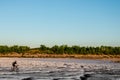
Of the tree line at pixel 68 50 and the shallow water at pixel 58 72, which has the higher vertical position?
the tree line at pixel 68 50

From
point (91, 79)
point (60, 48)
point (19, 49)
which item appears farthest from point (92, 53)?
point (91, 79)

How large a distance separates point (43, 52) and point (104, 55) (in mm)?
23649

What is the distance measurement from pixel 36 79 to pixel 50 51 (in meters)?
87.0

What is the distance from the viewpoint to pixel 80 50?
111 metres

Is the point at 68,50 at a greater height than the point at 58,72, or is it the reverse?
the point at 68,50

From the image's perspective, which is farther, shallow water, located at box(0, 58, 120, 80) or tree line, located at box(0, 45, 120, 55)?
tree line, located at box(0, 45, 120, 55)

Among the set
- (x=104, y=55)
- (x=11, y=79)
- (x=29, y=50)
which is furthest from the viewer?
(x=29, y=50)

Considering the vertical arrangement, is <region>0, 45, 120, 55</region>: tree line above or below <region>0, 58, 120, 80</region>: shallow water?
above

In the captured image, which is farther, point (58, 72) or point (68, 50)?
point (68, 50)

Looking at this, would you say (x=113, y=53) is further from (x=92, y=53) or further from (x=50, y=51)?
(x=50, y=51)

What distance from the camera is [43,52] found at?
114562mm

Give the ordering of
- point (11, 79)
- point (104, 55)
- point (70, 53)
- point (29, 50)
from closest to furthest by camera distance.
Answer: point (11, 79) < point (104, 55) < point (70, 53) < point (29, 50)

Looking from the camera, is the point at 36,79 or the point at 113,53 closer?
the point at 36,79

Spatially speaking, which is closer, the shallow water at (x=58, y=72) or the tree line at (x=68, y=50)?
the shallow water at (x=58, y=72)
